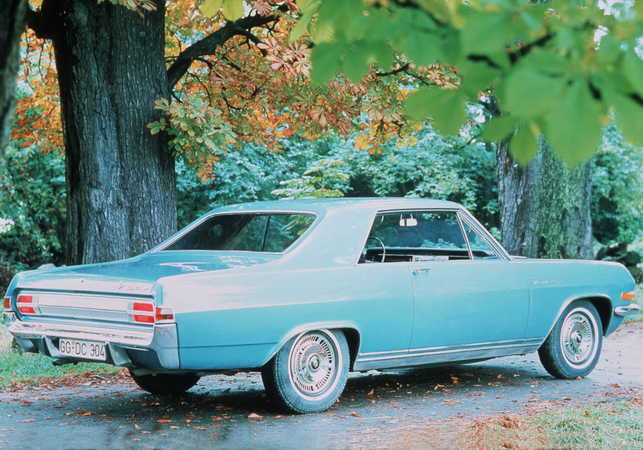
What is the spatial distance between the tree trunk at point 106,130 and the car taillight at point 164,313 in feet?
12.7

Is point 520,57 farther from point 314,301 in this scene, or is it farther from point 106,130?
point 106,130

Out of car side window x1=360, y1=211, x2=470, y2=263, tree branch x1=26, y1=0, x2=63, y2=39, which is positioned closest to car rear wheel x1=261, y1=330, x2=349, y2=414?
car side window x1=360, y1=211, x2=470, y2=263

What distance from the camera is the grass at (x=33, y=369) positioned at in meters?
7.53

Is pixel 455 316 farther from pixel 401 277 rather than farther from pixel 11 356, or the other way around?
pixel 11 356

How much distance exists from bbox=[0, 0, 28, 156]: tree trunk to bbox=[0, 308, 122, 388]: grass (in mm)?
5082

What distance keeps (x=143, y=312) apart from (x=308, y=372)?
4.40 feet

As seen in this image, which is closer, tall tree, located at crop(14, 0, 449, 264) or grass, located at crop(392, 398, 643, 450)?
grass, located at crop(392, 398, 643, 450)

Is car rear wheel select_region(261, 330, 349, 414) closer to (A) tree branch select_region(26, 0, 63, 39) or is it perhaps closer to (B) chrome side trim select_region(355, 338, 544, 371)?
(B) chrome side trim select_region(355, 338, 544, 371)

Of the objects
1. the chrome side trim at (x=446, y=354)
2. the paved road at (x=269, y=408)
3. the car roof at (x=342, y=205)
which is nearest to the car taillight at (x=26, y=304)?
the paved road at (x=269, y=408)

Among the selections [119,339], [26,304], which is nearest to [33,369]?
[26,304]

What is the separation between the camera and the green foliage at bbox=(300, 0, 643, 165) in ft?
6.99

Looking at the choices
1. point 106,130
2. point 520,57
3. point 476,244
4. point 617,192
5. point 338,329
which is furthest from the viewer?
point 617,192

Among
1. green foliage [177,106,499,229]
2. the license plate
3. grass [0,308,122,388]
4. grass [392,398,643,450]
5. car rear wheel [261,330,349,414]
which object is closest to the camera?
grass [392,398,643,450]

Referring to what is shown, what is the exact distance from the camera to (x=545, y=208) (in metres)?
11.3
